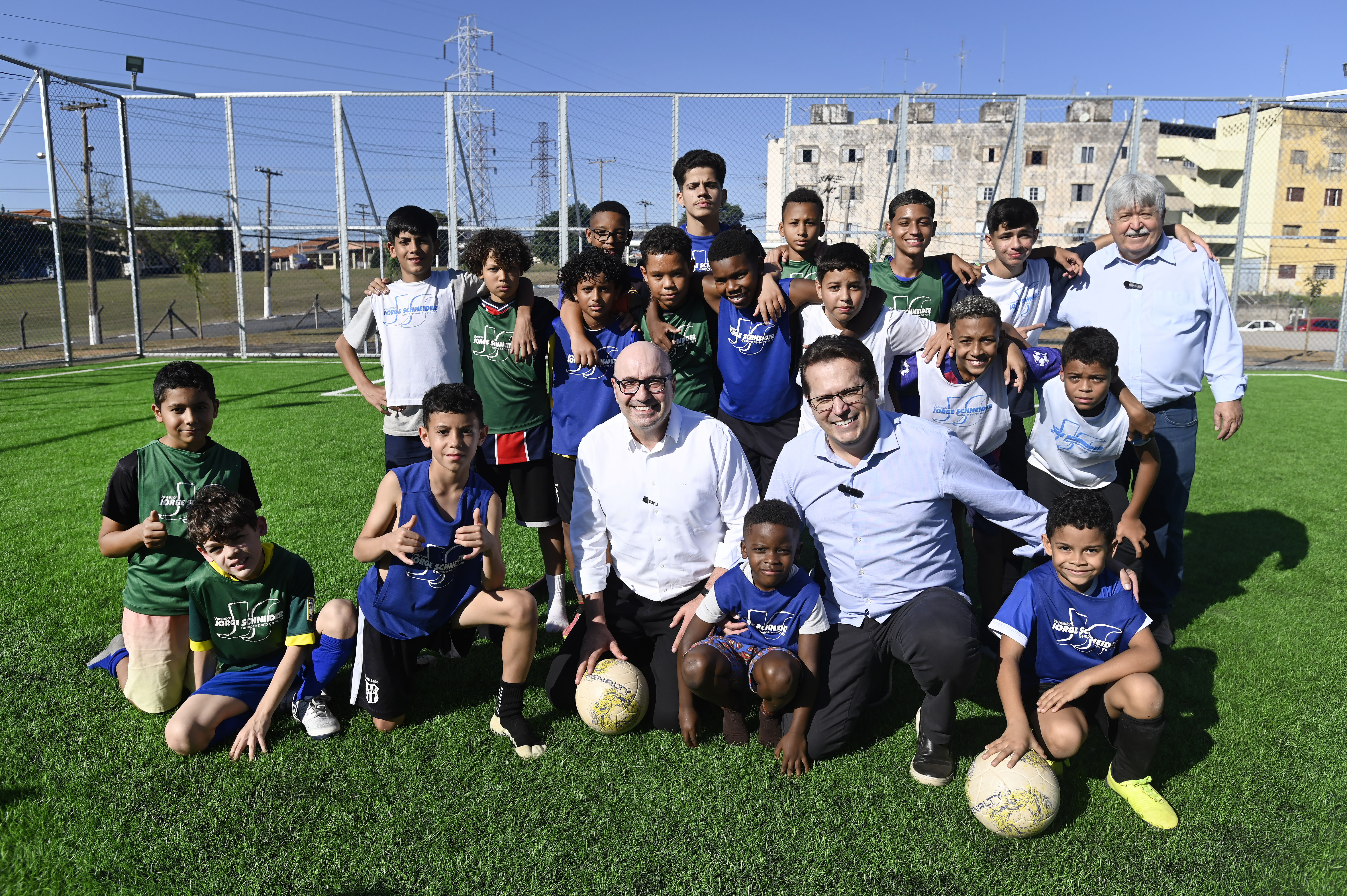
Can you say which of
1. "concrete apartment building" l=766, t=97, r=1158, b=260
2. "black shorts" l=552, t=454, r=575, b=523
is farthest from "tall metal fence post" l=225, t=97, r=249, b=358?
"black shorts" l=552, t=454, r=575, b=523

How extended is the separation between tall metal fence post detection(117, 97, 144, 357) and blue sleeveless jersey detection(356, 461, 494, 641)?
17.0 metres

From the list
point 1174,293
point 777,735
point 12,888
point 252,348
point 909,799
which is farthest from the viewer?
point 252,348

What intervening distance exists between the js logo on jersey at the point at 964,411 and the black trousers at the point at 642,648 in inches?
57.5

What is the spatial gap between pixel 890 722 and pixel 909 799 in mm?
600

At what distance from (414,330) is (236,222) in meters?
14.8

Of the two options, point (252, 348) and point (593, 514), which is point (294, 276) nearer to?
point (252, 348)

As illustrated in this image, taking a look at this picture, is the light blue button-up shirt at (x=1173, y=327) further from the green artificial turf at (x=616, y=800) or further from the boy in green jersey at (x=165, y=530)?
the boy in green jersey at (x=165, y=530)

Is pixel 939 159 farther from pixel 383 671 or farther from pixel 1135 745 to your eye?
pixel 383 671

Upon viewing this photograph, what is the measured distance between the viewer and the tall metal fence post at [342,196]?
16.3m

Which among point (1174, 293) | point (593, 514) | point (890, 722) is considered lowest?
point (890, 722)

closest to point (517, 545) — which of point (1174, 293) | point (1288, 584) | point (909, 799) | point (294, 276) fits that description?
point (909, 799)

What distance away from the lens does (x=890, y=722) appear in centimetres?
354

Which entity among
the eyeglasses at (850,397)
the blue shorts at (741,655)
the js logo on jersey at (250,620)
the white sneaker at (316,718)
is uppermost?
the eyeglasses at (850,397)

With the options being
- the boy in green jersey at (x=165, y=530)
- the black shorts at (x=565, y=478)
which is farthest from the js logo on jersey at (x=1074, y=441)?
the boy in green jersey at (x=165, y=530)
